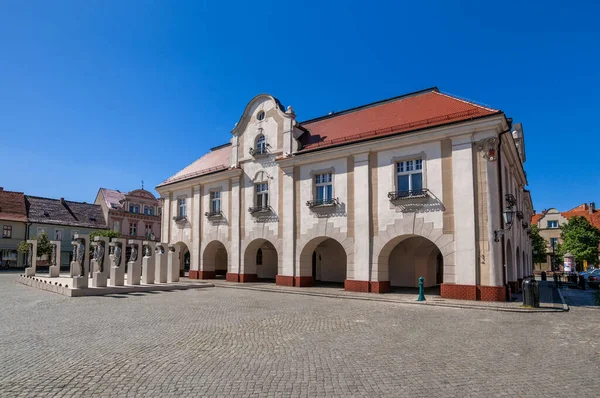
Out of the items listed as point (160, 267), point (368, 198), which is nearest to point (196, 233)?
point (160, 267)

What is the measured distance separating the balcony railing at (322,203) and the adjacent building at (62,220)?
136 ft

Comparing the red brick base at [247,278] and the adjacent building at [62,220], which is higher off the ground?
the adjacent building at [62,220]

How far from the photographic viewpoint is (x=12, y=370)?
663cm

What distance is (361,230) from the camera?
20625 mm

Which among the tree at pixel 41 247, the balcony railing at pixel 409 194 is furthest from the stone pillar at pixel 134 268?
the tree at pixel 41 247

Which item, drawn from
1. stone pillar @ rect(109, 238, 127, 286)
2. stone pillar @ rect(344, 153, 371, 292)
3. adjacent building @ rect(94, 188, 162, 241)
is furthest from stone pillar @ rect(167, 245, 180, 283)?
adjacent building @ rect(94, 188, 162, 241)

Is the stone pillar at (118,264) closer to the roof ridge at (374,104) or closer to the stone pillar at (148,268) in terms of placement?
the stone pillar at (148,268)

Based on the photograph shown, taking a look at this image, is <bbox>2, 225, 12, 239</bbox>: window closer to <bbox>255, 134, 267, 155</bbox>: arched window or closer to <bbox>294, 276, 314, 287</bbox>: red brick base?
<bbox>255, 134, 267, 155</bbox>: arched window

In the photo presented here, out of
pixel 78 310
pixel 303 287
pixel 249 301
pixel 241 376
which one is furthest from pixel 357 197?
pixel 241 376

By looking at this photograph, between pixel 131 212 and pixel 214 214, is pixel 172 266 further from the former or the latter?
pixel 131 212

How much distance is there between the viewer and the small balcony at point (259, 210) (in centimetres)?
2514

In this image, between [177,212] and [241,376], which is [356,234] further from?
[177,212]

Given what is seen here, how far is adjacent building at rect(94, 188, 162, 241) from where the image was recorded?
57.8 m

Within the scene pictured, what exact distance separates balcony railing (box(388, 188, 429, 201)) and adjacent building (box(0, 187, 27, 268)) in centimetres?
4899
